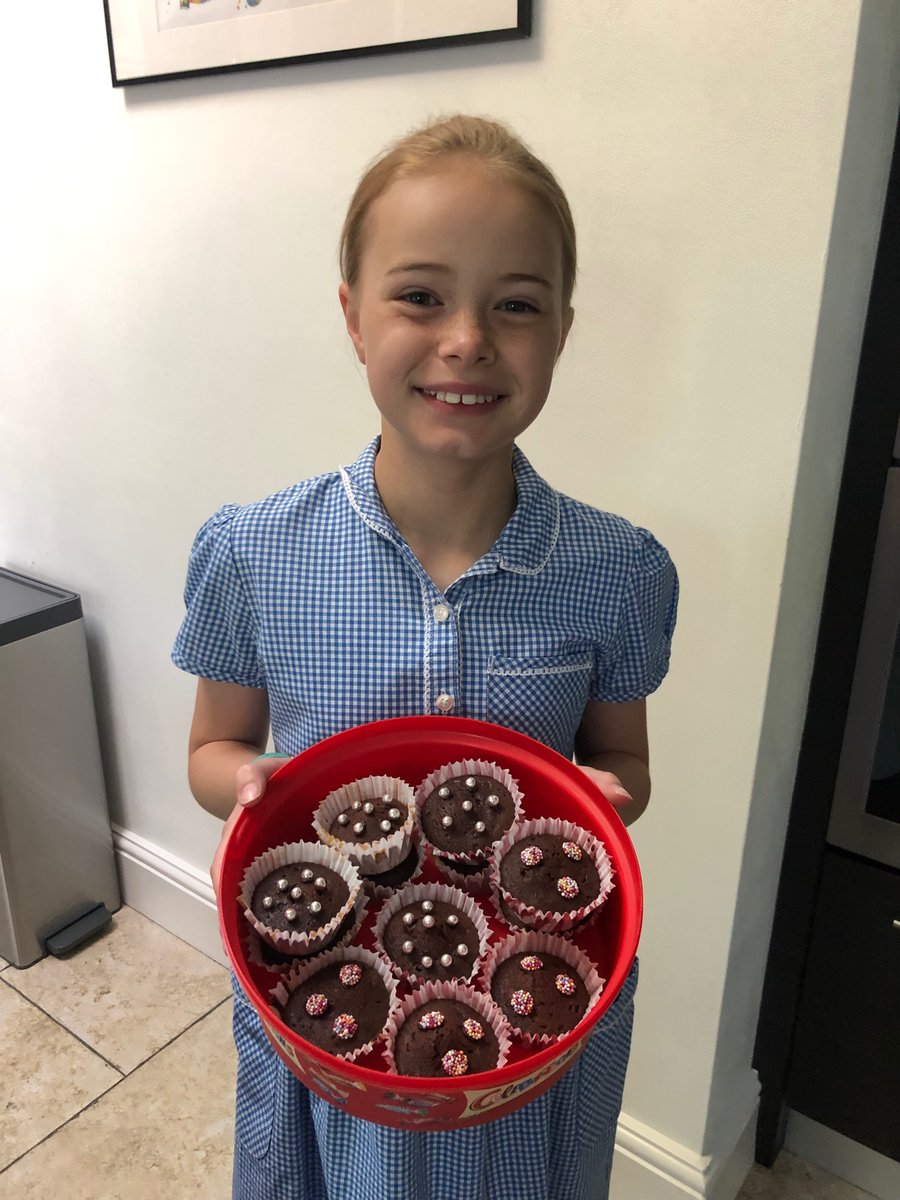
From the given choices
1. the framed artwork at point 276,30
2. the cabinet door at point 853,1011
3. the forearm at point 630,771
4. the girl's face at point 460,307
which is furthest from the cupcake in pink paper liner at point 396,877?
the framed artwork at point 276,30

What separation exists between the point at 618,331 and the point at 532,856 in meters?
0.65

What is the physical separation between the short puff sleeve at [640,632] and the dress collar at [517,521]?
94mm

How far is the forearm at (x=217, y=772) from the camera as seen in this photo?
3.05ft

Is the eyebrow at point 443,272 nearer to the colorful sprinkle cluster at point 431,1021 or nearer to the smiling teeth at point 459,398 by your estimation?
the smiling teeth at point 459,398

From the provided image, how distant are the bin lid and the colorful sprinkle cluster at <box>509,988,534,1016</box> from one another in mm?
1392

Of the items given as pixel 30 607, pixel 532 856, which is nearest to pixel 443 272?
pixel 532 856

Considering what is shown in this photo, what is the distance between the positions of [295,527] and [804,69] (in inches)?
27.2

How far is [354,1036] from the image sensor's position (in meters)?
0.74

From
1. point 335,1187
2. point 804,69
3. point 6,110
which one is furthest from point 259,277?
point 335,1187

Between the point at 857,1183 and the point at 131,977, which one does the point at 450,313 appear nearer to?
the point at 857,1183

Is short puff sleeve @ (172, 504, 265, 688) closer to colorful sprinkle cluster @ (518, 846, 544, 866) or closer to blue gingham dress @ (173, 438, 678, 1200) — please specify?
blue gingham dress @ (173, 438, 678, 1200)

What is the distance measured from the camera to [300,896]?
79 centimetres

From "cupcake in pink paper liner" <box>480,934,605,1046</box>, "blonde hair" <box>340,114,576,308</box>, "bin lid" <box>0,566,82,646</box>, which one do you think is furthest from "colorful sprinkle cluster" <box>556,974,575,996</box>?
"bin lid" <box>0,566,82,646</box>

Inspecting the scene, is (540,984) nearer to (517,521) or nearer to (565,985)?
(565,985)
